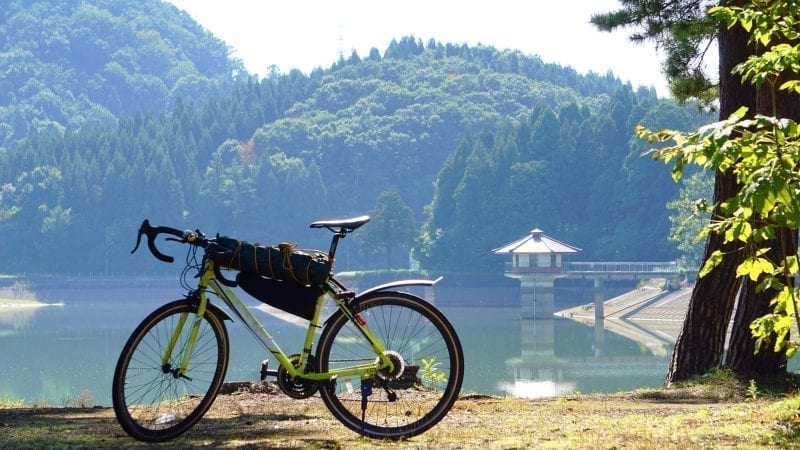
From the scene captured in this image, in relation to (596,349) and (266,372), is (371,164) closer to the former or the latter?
(596,349)

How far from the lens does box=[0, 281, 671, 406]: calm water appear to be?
97.4ft

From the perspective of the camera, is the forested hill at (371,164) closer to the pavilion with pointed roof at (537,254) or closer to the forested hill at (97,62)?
the forested hill at (97,62)

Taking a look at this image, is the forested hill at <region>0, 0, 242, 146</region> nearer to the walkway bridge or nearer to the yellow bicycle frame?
the walkway bridge

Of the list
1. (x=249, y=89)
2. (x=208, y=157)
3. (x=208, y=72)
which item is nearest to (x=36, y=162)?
(x=208, y=157)

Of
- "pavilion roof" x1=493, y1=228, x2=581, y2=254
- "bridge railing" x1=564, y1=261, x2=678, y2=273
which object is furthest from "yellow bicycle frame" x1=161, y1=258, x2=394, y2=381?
"bridge railing" x1=564, y1=261, x2=678, y2=273

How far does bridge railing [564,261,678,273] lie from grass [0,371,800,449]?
166 ft

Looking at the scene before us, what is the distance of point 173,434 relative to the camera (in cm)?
Answer: 362

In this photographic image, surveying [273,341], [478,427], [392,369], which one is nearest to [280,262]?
[273,341]

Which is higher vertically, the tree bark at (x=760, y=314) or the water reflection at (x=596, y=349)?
the tree bark at (x=760, y=314)

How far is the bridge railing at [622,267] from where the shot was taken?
55.8m

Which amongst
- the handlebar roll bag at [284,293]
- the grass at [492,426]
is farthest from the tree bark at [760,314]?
the handlebar roll bag at [284,293]

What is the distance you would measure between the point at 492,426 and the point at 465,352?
33416 mm

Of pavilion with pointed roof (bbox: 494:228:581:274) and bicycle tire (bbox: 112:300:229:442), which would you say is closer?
bicycle tire (bbox: 112:300:229:442)

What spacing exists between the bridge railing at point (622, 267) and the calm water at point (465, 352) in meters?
3.99
